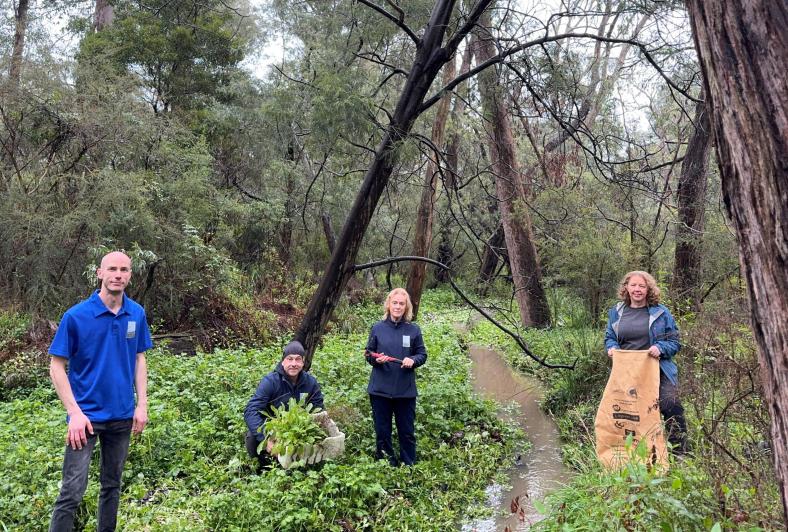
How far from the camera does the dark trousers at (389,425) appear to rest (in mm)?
5543

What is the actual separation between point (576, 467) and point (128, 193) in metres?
8.25

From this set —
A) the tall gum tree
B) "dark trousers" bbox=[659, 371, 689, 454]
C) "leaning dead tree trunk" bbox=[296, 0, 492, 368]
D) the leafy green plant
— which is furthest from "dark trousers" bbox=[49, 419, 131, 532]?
the tall gum tree

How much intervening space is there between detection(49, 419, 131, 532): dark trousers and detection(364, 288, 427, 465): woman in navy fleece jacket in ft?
7.62

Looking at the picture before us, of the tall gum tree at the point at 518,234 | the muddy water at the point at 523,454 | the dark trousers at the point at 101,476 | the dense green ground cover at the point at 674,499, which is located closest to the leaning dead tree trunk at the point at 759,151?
the dense green ground cover at the point at 674,499

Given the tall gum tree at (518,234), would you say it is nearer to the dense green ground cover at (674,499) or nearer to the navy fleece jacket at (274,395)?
A: the dense green ground cover at (674,499)

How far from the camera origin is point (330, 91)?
19.8ft

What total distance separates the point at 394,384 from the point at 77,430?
2.76 m

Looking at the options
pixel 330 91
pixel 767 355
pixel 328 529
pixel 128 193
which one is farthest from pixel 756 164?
pixel 128 193

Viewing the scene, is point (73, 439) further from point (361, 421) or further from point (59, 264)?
point (59, 264)

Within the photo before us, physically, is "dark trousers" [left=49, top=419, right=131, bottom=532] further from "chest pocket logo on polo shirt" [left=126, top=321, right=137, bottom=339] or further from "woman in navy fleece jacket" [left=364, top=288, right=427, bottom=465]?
"woman in navy fleece jacket" [left=364, top=288, right=427, bottom=465]

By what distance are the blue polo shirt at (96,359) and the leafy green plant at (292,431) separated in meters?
1.23

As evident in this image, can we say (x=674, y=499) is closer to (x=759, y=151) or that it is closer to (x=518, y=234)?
(x=759, y=151)

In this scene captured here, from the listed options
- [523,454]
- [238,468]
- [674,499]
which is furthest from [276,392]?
[674,499]

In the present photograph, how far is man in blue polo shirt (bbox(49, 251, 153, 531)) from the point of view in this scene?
11.6 feet
